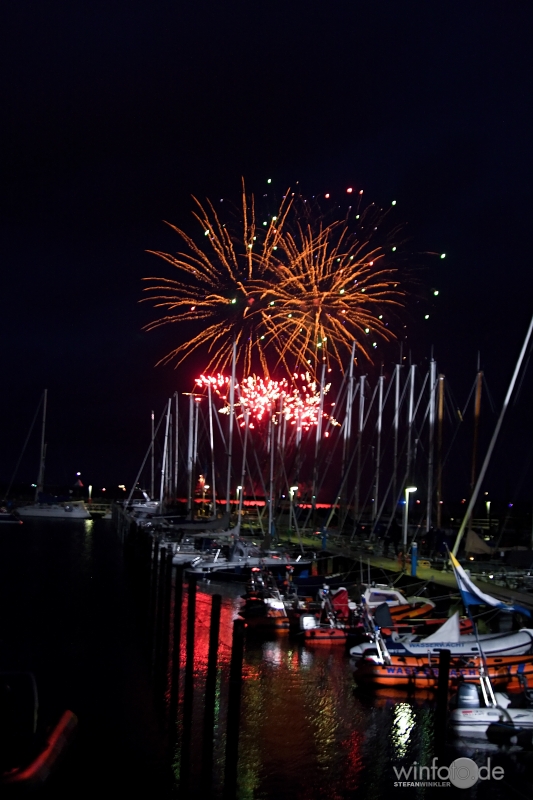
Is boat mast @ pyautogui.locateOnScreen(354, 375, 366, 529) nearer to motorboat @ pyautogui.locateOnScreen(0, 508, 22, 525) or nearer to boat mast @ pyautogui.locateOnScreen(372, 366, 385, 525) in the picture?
boat mast @ pyautogui.locateOnScreen(372, 366, 385, 525)

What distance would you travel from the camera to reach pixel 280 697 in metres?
20.4

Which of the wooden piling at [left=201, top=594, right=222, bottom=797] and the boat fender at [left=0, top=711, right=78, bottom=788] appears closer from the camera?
the boat fender at [left=0, top=711, right=78, bottom=788]

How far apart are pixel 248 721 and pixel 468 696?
4696mm

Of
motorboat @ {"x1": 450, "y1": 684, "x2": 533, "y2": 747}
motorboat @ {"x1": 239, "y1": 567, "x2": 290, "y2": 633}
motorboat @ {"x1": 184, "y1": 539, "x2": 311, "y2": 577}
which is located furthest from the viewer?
motorboat @ {"x1": 184, "y1": 539, "x2": 311, "y2": 577}

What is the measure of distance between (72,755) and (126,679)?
6.59 m

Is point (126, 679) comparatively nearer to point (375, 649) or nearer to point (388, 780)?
point (375, 649)

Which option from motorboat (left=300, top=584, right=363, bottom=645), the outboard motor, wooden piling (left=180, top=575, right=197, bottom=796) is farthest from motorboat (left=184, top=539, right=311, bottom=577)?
the outboard motor

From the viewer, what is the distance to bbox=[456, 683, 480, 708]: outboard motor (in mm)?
16547

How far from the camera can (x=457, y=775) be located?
14.5 metres

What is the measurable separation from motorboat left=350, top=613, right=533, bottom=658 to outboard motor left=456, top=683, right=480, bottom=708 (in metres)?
2.37

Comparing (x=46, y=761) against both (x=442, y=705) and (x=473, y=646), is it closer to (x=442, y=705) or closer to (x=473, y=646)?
(x=442, y=705)

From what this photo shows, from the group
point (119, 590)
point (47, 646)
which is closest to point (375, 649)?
point (47, 646)

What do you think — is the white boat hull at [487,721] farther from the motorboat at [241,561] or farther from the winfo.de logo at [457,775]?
the motorboat at [241,561]

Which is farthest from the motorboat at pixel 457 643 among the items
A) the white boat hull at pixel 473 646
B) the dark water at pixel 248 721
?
the dark water at pixel 248 721
